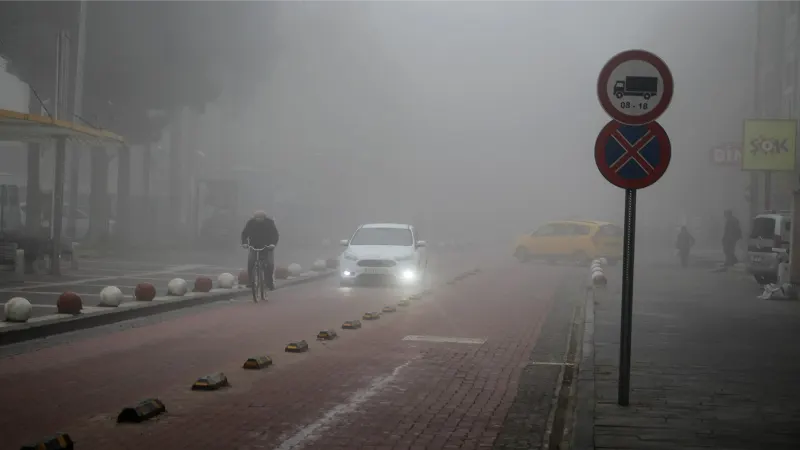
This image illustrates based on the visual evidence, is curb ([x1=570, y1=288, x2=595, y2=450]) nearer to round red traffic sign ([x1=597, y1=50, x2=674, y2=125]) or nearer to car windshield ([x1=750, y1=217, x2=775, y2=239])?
round red traffic sign ([x1=597, y1=50, x2=674, y2=125])

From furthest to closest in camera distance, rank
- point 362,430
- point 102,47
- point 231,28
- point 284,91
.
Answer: point 284,91 < point 231,28 < point 102,47 < point 362,430

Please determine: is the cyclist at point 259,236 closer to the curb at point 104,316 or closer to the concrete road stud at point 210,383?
the curb at point 104,316

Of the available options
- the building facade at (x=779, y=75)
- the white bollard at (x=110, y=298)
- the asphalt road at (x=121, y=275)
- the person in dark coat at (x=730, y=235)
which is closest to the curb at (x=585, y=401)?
the white bollard at (x=110, y=298)

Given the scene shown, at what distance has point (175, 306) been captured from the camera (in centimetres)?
1722

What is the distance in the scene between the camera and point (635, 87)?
25.4 ft

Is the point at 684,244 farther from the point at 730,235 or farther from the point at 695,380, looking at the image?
the point at 695,380

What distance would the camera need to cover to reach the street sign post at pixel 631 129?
303 inches

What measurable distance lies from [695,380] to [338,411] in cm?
371

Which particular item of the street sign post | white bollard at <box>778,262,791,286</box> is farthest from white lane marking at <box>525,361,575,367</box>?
white bollard at <box>778,262,791,286</box>

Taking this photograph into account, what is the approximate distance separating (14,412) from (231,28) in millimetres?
39522

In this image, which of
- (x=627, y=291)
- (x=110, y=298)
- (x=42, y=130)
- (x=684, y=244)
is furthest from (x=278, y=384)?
(x=684, y=244)

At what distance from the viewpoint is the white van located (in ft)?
78.9

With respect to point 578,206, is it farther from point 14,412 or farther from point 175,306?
point 14,412

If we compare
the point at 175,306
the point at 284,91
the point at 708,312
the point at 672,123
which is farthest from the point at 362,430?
the point at 672,123
